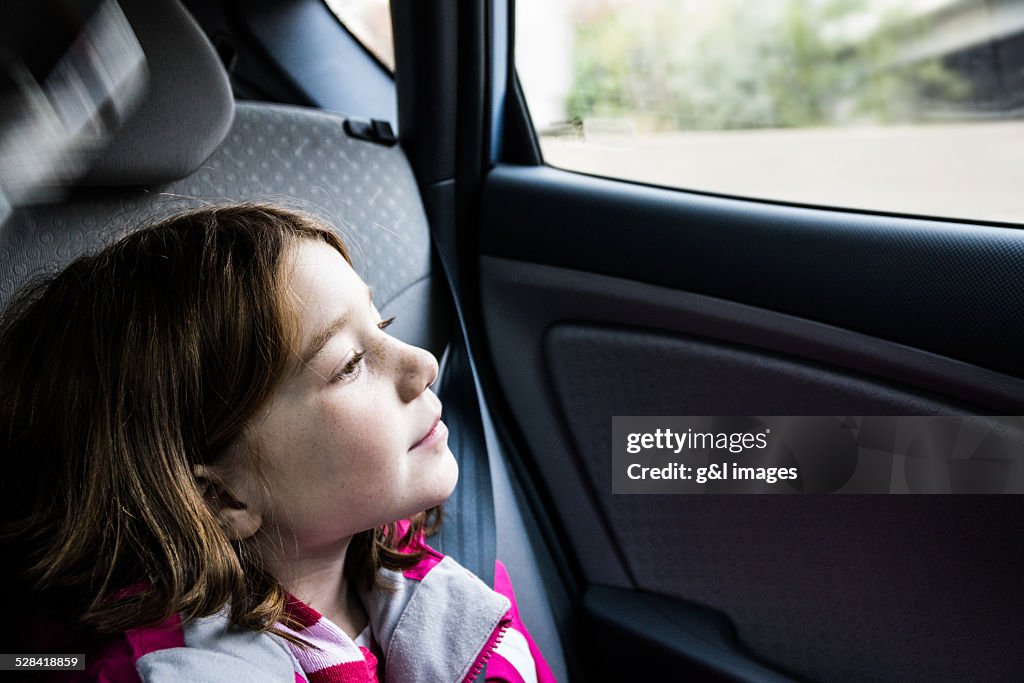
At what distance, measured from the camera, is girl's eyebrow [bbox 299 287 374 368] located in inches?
32.7

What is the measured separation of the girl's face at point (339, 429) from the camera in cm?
83

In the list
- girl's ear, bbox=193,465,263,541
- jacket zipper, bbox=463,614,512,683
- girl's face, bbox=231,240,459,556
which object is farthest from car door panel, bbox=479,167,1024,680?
girl's ear, bbox=193,465,263,541

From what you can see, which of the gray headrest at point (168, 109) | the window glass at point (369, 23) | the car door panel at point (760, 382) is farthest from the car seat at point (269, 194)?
the window glass at point (369, 23)

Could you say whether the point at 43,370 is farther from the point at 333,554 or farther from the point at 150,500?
the point at 333,554

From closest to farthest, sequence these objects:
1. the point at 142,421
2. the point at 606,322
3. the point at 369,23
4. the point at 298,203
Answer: the point at 142,421 → the point at 298,203 → the point at 606,322 → the point at 369,23

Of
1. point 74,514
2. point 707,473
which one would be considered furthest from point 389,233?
point 74,514

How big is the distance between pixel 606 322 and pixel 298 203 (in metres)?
0.48

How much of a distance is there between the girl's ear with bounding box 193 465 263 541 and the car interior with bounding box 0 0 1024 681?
1.06 feet

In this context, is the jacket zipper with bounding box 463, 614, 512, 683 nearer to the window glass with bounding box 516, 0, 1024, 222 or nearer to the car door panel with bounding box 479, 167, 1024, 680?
the car door panel with bounding box 479, 167, 1024, 680

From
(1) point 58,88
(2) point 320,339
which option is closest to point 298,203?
(1) point 58,88

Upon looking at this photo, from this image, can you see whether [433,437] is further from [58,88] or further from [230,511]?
[58,88]

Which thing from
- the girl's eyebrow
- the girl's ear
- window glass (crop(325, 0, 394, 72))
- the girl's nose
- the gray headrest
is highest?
window glass (crop(325, 0, 394, 72))

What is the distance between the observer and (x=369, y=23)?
1638 millimetres

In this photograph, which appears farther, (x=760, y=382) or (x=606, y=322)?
(x=606, y=322)
